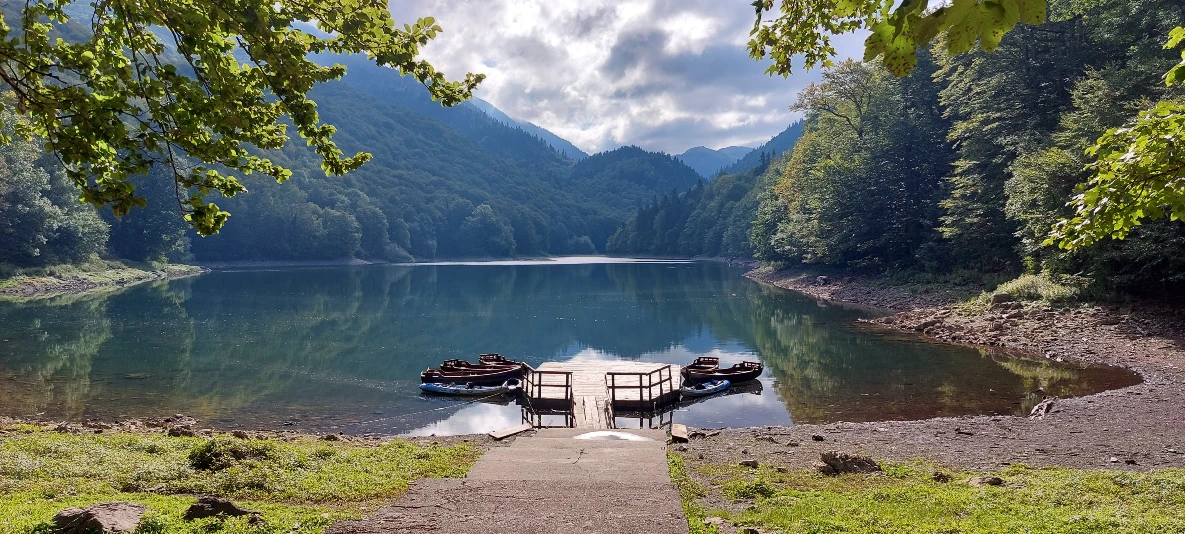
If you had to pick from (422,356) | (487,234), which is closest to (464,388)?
(422,356)

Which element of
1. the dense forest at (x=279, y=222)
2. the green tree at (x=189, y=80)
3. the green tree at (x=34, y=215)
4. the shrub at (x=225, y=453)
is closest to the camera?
the green tree at (x=189, y=80)

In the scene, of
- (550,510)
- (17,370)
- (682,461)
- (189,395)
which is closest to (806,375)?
(682,461)

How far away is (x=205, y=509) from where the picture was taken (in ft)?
27.3

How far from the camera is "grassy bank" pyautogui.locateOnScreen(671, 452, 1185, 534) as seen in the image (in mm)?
7902

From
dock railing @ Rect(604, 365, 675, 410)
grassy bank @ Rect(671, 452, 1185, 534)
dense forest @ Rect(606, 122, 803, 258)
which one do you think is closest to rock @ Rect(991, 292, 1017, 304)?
dock railing @ Rect(604, 365, 675, 410)

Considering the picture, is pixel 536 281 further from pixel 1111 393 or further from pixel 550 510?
pixel 550 510

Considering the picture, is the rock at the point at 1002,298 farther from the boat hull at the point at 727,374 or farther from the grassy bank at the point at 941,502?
the grassy bank at the point at 941,502

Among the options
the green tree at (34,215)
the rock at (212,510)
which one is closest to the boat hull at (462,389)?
the rock at (212,510)

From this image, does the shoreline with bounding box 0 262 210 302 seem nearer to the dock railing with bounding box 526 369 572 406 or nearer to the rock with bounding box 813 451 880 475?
the dock railing with bounding box 526 369 572 406

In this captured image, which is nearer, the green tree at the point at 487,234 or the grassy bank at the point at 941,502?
the grassy bank at the point at 941,502

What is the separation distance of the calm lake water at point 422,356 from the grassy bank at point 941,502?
33.6 feet

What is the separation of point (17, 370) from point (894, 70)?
35.0m

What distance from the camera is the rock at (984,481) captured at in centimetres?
1041

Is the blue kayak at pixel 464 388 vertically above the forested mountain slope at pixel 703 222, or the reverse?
the forested mountain slope at pixel 703 222
